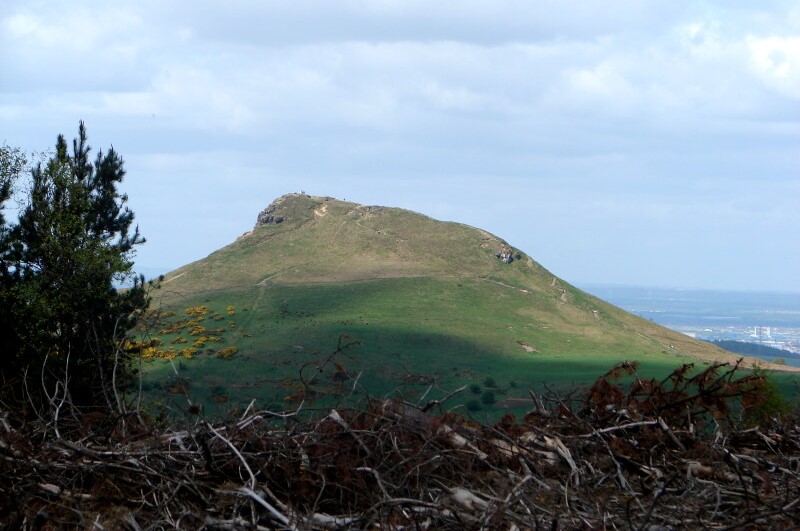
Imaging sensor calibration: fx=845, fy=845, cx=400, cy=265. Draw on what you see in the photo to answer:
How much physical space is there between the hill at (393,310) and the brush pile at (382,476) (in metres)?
38.7

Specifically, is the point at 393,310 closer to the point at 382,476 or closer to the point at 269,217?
the point at 269,217

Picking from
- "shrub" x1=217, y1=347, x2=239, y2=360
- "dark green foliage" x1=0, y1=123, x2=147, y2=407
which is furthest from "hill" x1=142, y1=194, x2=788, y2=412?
"dark green foliage" x1=0, y1=123, x2=147, y2=407

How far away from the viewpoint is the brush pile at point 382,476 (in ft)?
14.3

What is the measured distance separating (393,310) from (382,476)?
7725 centimetres

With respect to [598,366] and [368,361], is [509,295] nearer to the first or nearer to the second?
[598,366]

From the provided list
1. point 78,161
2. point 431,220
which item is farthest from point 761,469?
point 431,220

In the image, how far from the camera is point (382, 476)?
195 inches

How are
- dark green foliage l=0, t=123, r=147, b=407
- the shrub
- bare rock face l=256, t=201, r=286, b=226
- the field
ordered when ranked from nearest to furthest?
dark green foliage l=0, t=123, r=147, b=407 → the field → the shrub → bare rock face l=256, t=201, r=286, b=226

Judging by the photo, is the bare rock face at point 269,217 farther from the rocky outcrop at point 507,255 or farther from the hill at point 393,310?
the rocky outcrop at point 507,255

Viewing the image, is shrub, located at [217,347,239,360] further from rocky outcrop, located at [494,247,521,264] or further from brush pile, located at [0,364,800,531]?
brush pile, located at [0,364,800,531]

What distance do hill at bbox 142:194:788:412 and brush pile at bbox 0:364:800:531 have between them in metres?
38.7

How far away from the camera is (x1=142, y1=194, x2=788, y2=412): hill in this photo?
61.7 metres

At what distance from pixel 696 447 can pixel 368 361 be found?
58080mm

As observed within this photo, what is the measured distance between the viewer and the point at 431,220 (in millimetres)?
112312
